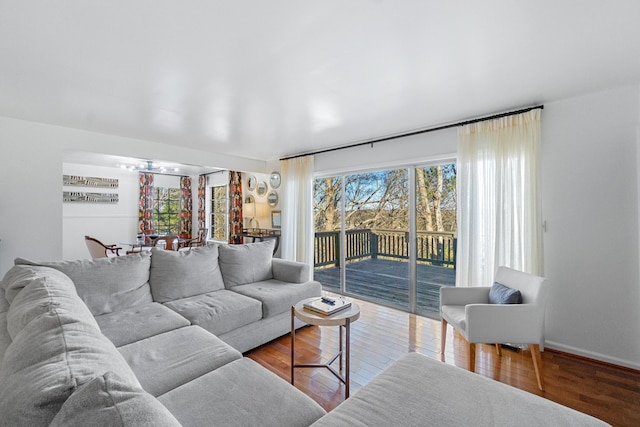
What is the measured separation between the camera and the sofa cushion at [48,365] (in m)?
0.60

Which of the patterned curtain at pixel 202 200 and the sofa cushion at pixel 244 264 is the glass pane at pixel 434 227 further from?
the patterned curtain at pixel 202 200

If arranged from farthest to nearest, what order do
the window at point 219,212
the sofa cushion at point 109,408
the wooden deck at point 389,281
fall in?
the window at point 219,212, the wooden deck at point 389,281, the sofa cushion at point 109,408

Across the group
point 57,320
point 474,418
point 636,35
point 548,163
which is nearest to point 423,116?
point 548,163

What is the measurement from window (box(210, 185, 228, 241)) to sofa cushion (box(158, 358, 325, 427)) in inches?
221

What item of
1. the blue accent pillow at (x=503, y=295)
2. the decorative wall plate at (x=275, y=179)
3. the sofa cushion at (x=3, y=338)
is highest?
the decorative wall plate at (x=275, y=179)

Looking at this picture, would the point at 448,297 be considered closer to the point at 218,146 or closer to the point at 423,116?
the point at 423,116

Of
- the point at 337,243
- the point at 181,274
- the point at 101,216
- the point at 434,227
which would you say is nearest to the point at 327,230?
the point at 337,243

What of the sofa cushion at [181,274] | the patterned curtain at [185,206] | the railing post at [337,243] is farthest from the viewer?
the patterned curtain at [185,206]

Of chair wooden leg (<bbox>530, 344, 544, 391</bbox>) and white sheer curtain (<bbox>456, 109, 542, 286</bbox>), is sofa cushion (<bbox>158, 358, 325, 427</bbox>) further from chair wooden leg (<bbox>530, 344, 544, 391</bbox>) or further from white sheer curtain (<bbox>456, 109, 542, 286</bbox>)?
white sheer curtain (<bbox>456, 109, 542, 286</bbox>)

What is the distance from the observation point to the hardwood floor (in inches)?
76.1

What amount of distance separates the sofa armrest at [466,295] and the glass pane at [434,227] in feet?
3.13

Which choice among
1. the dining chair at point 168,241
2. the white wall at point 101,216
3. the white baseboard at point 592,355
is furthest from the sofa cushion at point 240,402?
the white wall at point 101,216

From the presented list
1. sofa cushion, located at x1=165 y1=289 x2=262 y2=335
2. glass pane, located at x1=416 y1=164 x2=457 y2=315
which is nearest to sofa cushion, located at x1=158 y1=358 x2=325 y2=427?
sofa cushion, located at x1=165 y1=289 x2=262 y2=335

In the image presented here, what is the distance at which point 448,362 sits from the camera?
7.91 feet
